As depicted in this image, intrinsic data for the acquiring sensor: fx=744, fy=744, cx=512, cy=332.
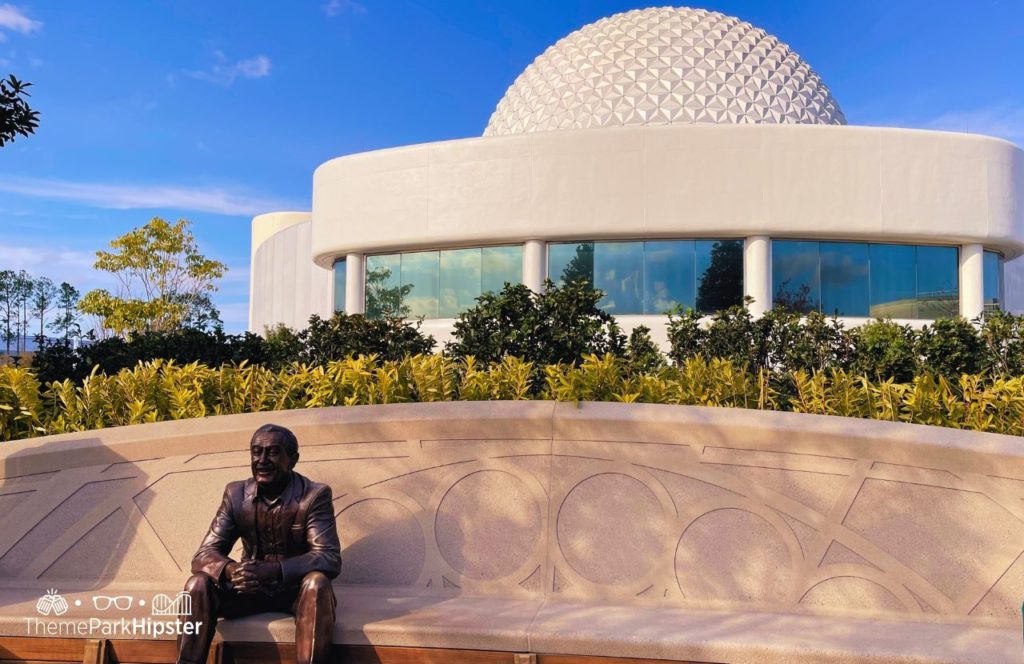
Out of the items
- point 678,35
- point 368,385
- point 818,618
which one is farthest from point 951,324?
point 678,35

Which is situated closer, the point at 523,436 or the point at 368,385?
the point at 523,436

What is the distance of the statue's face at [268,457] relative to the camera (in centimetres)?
476

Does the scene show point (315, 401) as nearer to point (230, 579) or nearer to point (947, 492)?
point (230, 579)

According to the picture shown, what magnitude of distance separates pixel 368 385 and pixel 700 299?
12.7 meters

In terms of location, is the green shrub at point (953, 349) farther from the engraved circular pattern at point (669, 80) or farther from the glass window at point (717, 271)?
the engraved circular pattern at point (669, 80)

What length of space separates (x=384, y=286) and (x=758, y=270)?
9.77 meters

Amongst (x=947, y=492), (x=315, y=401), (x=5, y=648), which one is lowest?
(x=5, y=648)

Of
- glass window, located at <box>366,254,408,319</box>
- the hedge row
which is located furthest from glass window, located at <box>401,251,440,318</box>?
the hedge row

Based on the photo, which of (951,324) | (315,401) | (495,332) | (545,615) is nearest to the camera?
(545,615)

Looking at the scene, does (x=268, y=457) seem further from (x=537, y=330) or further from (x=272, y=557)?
(x=537, y=330)

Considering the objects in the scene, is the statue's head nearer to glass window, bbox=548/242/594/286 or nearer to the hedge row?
the hedge row

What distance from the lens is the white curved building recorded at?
17500mm

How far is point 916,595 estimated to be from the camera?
523 centimetres

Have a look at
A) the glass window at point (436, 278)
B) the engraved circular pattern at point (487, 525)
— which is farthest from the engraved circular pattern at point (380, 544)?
the glass window at point (436, 278)
